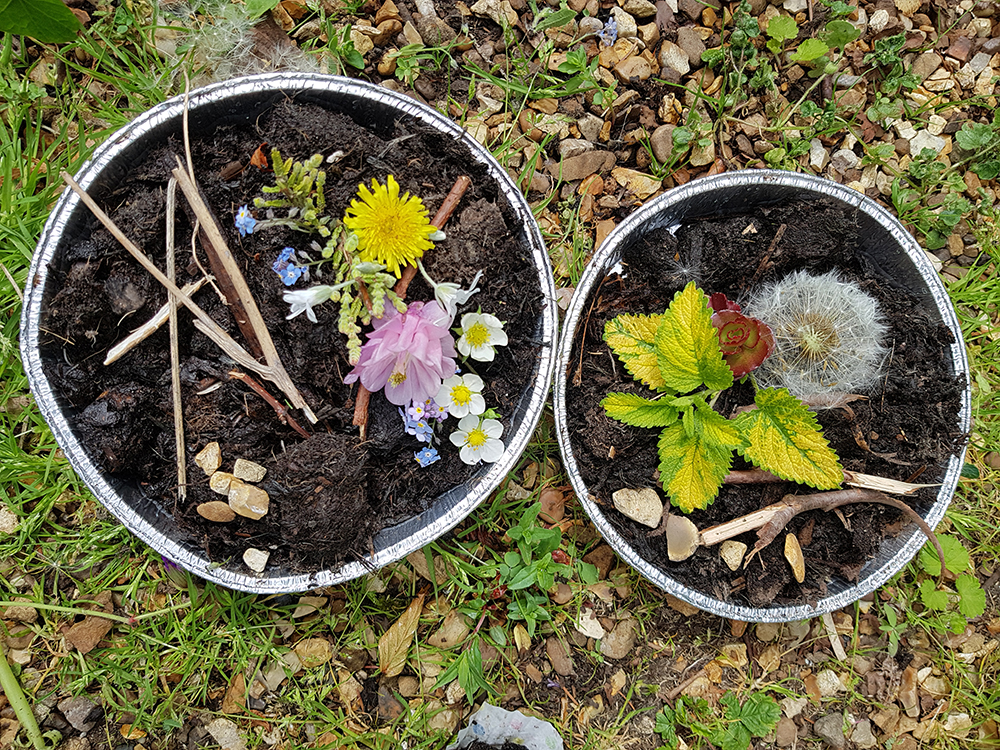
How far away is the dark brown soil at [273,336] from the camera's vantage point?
1.49 metres

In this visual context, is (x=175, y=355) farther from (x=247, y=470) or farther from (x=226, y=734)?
(x=226, y=734)

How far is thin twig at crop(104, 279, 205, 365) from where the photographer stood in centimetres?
148

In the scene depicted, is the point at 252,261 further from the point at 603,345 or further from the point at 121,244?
the point at 603,345

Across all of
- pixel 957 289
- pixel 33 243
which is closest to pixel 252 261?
pixel 33 243

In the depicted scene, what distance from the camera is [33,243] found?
1.86m

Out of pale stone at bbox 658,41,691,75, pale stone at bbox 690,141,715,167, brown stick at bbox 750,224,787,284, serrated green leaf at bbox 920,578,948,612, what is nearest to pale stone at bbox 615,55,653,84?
pale stone at bbox 658,41,691,75

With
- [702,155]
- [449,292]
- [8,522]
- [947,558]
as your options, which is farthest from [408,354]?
[947,558]

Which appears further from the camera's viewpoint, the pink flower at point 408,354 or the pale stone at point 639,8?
the pale stone at point 639,8

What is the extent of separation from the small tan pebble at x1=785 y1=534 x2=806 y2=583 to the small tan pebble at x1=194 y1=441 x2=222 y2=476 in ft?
4.78

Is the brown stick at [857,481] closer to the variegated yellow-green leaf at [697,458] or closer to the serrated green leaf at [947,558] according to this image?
the variegated yellow-green leaf at [697,458]

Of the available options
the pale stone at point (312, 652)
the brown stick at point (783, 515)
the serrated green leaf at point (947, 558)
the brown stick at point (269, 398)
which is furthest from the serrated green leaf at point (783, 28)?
the pale stone at point (312, 652)

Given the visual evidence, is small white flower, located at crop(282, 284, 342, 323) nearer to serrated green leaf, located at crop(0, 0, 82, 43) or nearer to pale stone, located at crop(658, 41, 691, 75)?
serrated green leaf, located at crop(0, 0, 82, 43)

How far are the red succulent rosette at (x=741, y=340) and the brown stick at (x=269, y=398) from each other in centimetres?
104

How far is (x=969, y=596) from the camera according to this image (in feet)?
6.67
